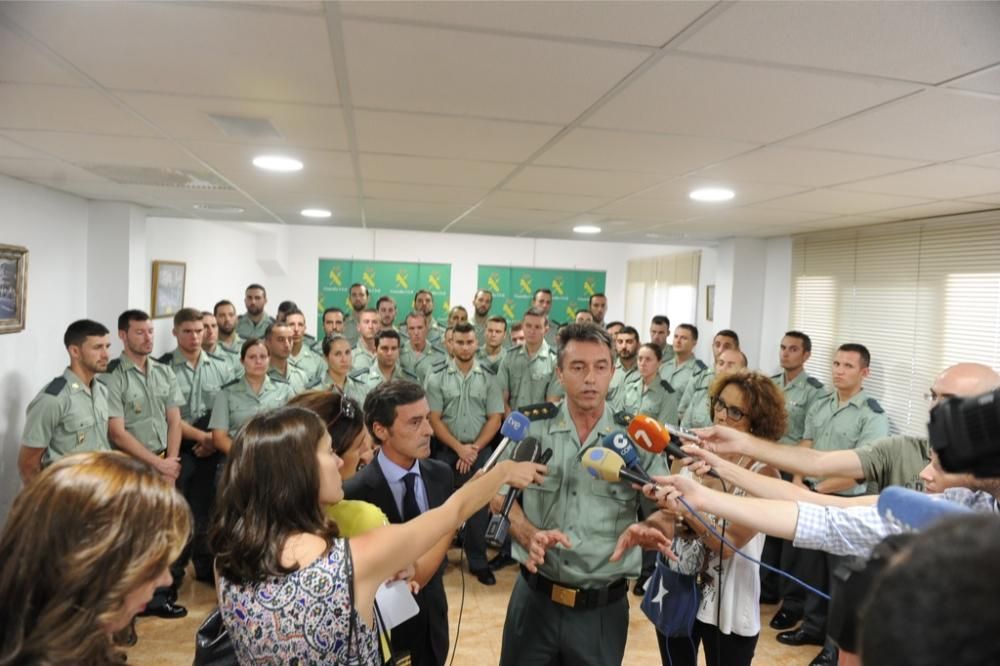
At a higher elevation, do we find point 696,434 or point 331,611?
point 696,434

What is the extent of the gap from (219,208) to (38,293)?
1710 mm

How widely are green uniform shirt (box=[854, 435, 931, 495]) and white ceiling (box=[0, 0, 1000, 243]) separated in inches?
50.7

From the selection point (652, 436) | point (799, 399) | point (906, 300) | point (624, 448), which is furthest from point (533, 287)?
point (624, 448)

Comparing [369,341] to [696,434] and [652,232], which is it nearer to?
[652,232]

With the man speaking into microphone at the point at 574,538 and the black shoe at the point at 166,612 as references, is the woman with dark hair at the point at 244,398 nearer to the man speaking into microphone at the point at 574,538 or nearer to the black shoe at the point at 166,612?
the black shoe at the point at 166,612

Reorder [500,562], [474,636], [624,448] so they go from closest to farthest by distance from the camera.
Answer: [624,448]
[474,636]
[500,562]

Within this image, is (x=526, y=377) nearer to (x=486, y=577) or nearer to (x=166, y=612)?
(x=486, y=577)

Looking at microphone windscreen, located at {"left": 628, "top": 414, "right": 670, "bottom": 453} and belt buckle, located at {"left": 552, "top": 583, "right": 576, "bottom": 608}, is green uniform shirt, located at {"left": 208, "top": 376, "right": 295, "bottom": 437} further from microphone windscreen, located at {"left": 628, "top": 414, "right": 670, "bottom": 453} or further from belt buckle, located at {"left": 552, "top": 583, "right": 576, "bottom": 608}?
microphone windscreen, located at {"left": 628, "top": 414, "right": 670, "bottom": 453}

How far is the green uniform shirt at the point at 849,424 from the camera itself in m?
4.15

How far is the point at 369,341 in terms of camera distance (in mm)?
6395

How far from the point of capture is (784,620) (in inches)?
149

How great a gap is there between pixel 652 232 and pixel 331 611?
5.39 m

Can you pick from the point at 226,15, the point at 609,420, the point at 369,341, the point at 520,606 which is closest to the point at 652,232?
the point at 369,341

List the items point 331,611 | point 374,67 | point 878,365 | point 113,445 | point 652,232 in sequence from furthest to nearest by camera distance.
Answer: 1. point 652,232
2. point 878,365
3. point 113,445
4. point 374,67
5. point 331,611
